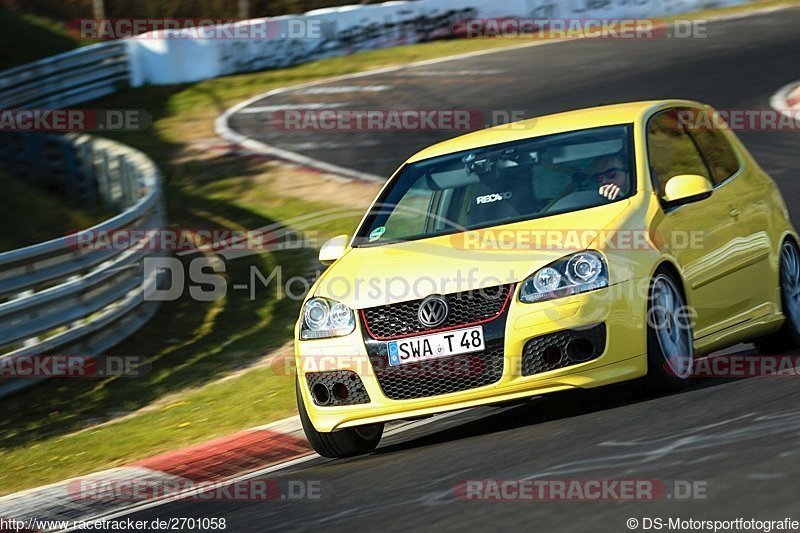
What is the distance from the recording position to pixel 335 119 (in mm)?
21547

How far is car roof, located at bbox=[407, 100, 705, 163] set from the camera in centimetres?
797

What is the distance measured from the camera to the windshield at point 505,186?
748cm

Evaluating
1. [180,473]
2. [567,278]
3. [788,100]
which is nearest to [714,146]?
[567,278]

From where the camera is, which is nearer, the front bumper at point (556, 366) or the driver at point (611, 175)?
the front bumper at point (556, 366)

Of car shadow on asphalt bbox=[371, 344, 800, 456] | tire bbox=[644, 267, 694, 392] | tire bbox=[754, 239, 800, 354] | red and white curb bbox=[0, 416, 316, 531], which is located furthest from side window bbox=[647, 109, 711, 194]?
red and white curb bbox=[0, 416, 316, 531]

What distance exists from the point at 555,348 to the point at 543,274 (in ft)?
1.15

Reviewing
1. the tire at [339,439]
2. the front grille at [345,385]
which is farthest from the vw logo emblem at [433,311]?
the tire at [339,439]

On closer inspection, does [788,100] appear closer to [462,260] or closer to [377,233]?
[377,233]

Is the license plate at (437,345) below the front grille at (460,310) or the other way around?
below

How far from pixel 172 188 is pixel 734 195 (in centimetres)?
1166

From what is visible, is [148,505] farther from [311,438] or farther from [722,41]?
[722,41]

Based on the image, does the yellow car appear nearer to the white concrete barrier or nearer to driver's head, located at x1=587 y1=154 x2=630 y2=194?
driver's head, located at x1=587 y1=154 x2=630 y2=194

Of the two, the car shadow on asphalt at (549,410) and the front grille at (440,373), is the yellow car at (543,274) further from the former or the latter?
the car shadow on asphalt at (549,410)

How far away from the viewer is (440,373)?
6.73 metres
